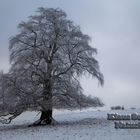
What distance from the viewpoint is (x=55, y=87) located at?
101ft

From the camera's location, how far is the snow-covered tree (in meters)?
30.0

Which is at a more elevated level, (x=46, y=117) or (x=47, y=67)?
(x=47, y=67)

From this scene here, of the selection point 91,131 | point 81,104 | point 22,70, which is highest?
point 22,70

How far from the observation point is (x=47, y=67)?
104 feet

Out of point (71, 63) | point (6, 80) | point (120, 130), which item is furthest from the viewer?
point (71, 63)

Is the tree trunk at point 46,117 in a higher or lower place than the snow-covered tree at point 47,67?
lower

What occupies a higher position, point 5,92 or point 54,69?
point 54,69

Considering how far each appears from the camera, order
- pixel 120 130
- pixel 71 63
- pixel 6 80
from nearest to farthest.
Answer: pixel 120 130, pixel 6 80, pixel 71 63

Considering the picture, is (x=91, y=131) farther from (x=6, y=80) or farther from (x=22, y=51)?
(x=22, y=51)

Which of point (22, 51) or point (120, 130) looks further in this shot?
point (22, 51)

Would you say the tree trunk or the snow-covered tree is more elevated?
the snow-covered tree

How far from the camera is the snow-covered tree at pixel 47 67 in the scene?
30.0 metres

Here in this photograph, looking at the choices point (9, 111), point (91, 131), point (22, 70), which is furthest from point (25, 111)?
point (91, 131)

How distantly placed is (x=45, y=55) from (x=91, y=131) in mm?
9640
